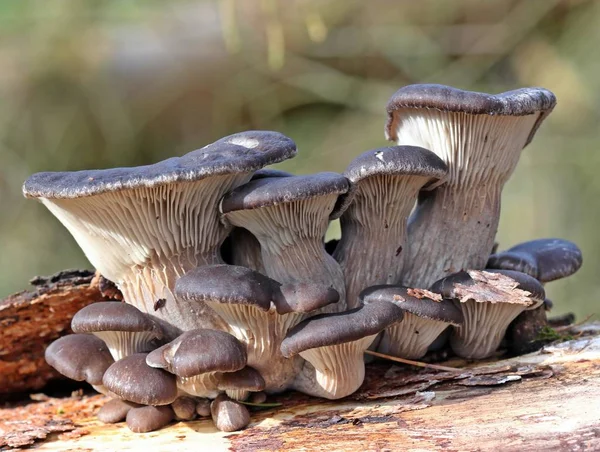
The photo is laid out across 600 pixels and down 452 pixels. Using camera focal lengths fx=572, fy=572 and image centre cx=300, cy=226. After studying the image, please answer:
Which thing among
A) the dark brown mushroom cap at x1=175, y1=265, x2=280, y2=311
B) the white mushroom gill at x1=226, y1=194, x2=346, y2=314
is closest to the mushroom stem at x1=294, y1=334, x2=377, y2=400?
the white mushroom gill at x1=226, y1=194, x2=346, y2=314

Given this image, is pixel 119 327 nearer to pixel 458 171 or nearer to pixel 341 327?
pixel 341 327

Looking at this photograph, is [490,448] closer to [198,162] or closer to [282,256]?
[282,256]

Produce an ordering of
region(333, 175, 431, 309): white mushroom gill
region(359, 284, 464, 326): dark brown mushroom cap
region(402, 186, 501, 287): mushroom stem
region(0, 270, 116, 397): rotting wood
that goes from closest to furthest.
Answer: region(359, 284, 464, 326): dark brown mushroom cap
region(333, 175, 431, 309): white mushroom gill
region(402, 186, 501, 287): mushroom stem
region(0, 270, 116, 397): rotting wood

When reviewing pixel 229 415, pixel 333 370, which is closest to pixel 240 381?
pixel 229 415

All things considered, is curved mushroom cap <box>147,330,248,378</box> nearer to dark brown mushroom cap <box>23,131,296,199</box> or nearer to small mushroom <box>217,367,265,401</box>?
small mushroom <box>217,367,265,401</box>

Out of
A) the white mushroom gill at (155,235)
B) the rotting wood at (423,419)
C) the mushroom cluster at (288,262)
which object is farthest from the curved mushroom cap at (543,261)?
the white mushroom gill at (155,235)

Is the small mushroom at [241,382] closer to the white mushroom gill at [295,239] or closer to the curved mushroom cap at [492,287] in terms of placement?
the white mushroom gill at [295,239]
